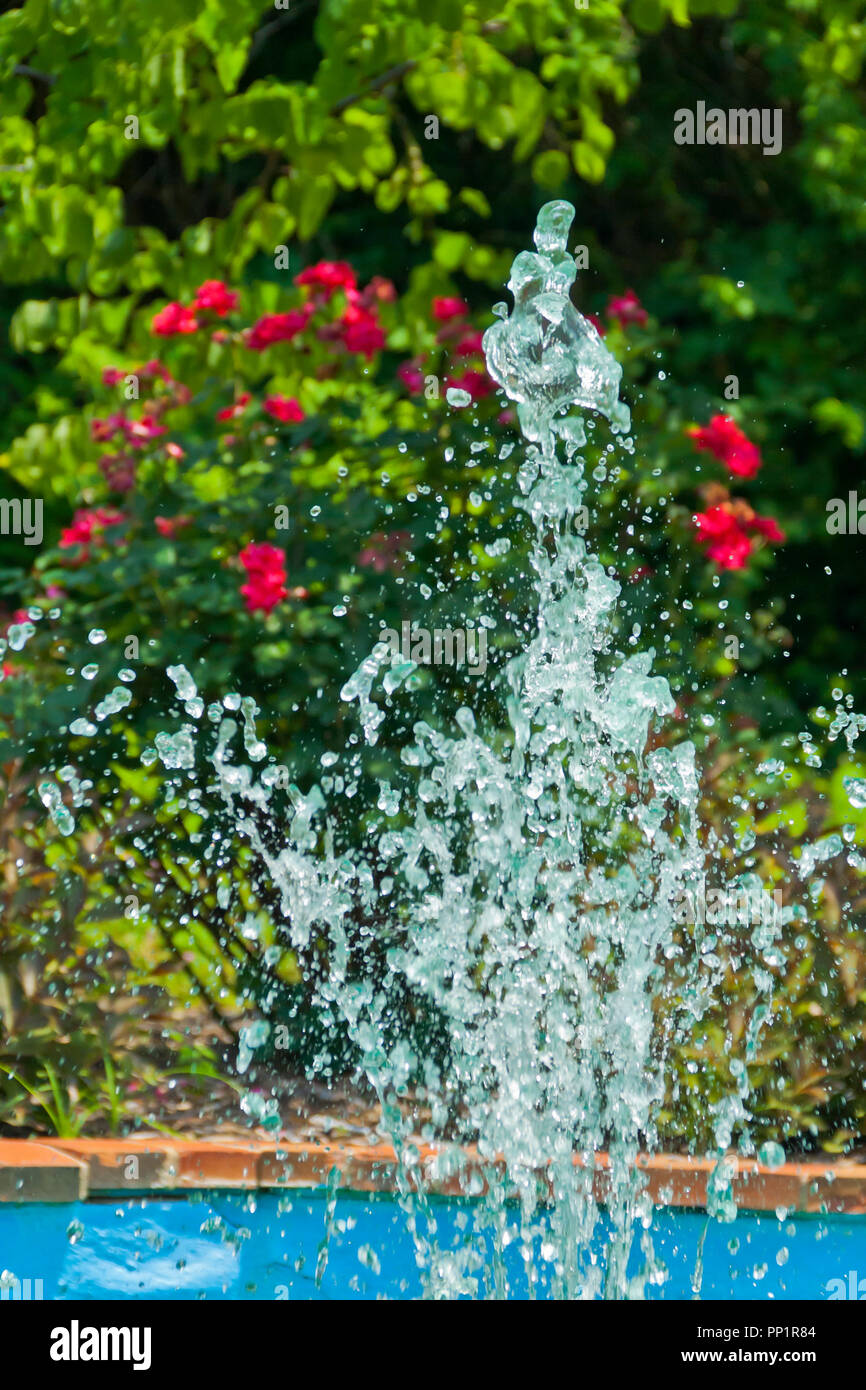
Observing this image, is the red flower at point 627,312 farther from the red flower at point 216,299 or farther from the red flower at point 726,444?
the red flower at point 216,299

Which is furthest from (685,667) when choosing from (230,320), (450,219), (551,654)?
(450,219)

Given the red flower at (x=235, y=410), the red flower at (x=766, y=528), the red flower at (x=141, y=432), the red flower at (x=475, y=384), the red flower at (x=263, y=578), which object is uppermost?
the red flower at (x=475, y=384)

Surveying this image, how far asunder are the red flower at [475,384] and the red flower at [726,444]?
64cm

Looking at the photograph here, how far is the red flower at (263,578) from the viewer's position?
4441mm

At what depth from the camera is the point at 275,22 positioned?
7035 mm

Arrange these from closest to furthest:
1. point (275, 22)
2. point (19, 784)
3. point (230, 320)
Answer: point (19, 784) → point (230, 320) → point (275, 22)

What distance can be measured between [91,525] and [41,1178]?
1749 mm

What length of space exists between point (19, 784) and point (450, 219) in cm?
418

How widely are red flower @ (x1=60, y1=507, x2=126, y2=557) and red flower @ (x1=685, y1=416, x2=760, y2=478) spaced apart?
1.70 metres

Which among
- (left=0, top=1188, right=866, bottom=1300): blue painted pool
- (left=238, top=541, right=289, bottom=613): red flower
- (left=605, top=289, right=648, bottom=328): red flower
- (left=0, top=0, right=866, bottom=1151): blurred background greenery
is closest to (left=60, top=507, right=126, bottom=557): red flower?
(left=0, top=0, right=866, bottom=1151): blurred background greenery

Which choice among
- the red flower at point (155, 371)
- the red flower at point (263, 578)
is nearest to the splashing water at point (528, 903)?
the red flower at point (263, 578)

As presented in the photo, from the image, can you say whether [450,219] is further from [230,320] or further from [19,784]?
[19,784]

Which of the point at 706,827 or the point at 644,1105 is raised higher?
the point at 706,827

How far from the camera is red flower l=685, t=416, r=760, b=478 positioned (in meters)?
5.19
